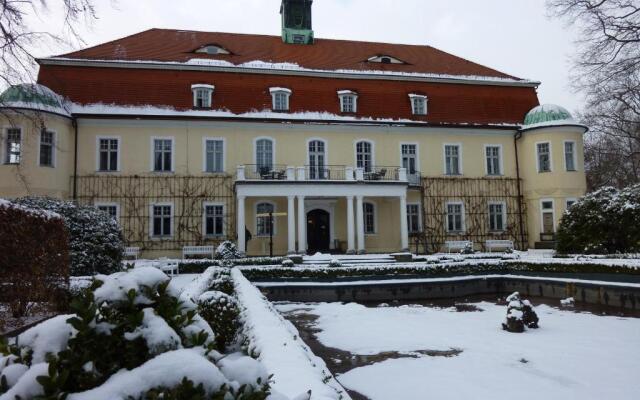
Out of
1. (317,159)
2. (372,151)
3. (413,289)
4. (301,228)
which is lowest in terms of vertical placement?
(413,289)

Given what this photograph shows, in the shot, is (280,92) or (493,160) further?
(493,160)

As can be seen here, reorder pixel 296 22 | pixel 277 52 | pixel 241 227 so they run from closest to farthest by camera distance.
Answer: pixel 241 227 → pixel 277 52 → pixel 296 22

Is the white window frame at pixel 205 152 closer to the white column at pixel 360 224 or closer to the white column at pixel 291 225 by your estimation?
the white column at pixel 291 225

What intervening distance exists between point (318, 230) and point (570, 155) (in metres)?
14.7

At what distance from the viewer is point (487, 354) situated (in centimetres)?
794

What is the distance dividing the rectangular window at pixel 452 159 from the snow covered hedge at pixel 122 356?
89.2 feet

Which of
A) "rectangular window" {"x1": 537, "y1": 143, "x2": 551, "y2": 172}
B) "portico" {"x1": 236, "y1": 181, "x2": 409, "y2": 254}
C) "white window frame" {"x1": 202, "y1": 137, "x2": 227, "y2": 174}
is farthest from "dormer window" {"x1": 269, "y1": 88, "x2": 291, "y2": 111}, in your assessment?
"rectangular window" {"x1": 537, "y1": 143, "x2": 551, "y2": 172}

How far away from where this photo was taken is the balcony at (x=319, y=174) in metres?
24.0

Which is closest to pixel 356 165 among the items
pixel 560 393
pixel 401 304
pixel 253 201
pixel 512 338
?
pixel 253 201

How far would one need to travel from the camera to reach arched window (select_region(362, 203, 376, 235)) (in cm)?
2694

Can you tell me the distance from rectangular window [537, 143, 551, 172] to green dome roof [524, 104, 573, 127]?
1.34 metres

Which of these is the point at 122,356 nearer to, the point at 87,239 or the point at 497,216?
the point at 87,239

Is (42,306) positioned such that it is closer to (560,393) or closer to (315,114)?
(560,393)

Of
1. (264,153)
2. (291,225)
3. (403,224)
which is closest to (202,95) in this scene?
(264,153)
